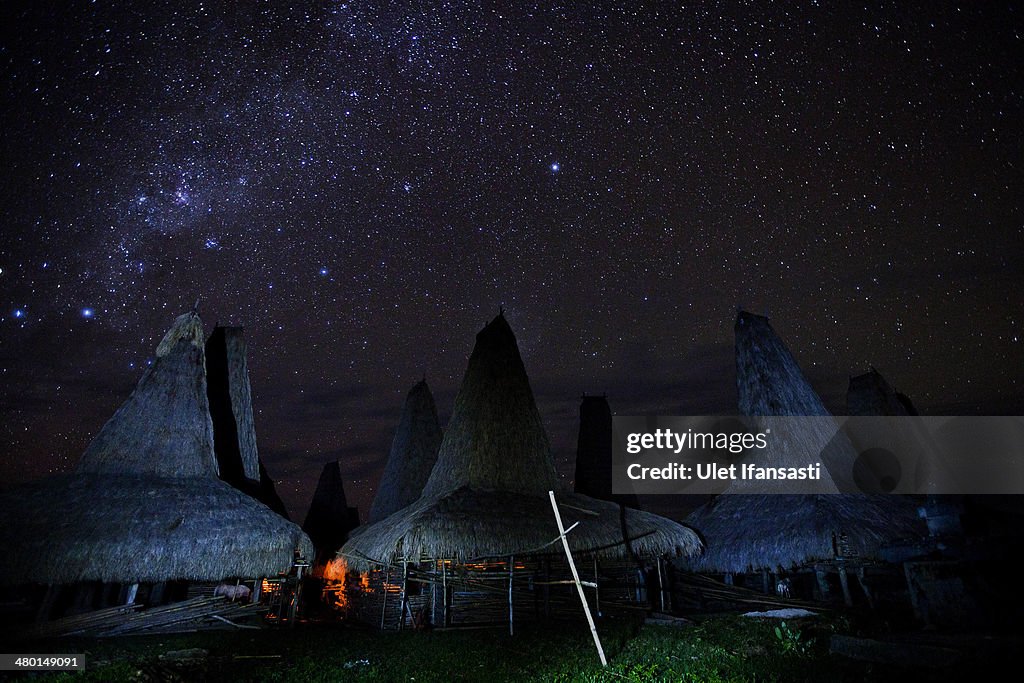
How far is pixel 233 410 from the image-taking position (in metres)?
18.8

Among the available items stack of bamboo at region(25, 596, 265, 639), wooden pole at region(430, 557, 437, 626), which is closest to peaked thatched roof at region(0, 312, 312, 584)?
stack of bamboo at region(25, 596, 265, 639)

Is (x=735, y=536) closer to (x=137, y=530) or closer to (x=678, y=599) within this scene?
(x=678, y=599)

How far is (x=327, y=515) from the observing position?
26.2 metres

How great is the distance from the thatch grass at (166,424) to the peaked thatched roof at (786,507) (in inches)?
567

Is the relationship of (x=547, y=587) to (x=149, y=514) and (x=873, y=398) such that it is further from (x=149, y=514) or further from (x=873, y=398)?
(x=873, y=398)

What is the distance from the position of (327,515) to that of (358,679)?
21.3 m

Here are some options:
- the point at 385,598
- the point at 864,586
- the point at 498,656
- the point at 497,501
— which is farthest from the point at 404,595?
the point at 864,586

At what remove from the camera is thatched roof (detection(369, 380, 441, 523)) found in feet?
72.8

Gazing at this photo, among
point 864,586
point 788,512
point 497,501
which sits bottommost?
point 864,586

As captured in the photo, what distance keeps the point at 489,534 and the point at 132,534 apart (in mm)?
7557

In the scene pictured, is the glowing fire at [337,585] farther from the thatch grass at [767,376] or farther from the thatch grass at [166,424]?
the thatch grass at [767,376]

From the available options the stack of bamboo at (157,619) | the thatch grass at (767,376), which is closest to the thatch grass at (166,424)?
the stack of bamboo at (157,619)

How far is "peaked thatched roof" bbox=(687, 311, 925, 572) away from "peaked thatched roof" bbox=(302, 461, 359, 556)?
1732cm

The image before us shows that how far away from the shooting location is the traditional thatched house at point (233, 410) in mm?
18266
